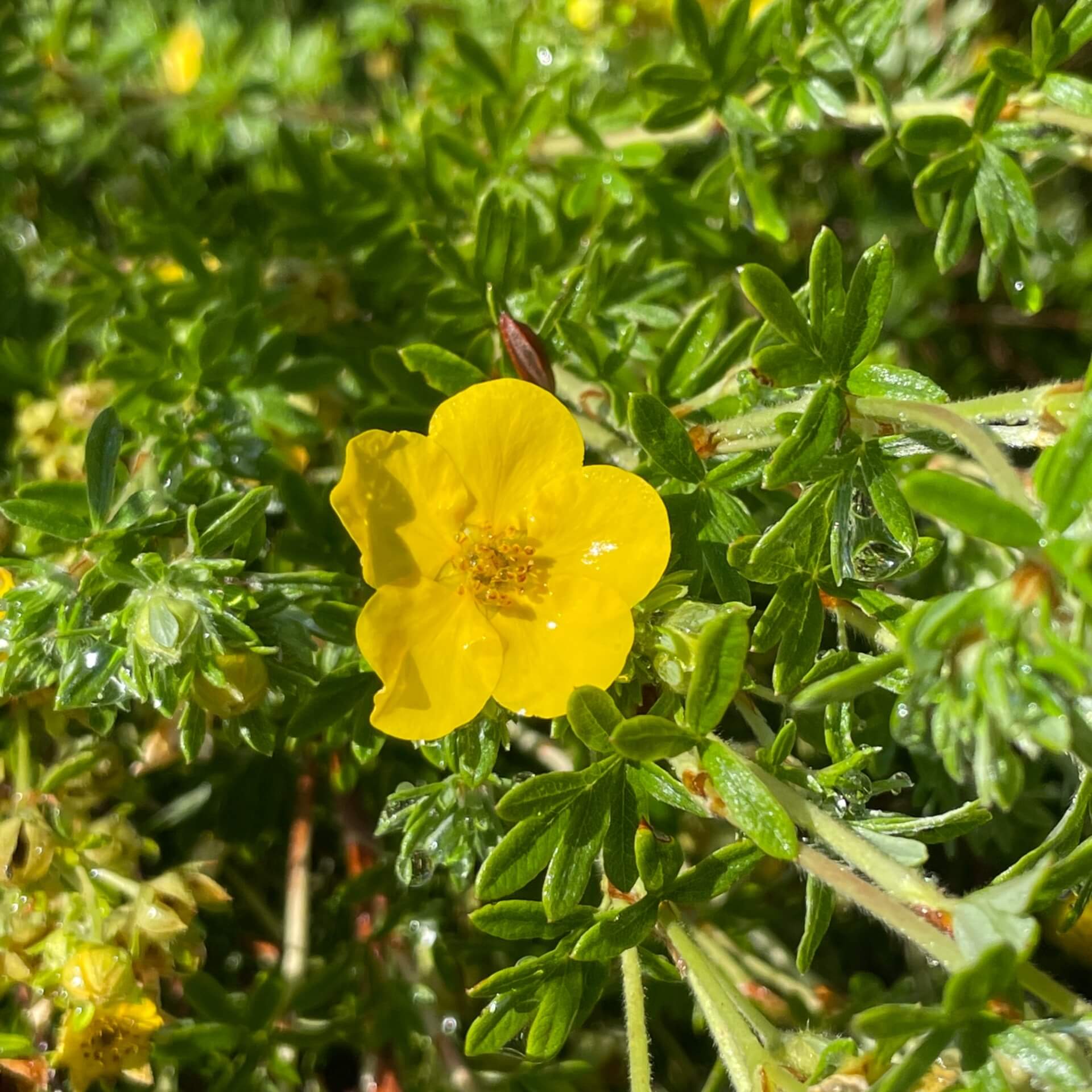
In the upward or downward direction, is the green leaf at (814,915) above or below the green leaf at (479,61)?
below

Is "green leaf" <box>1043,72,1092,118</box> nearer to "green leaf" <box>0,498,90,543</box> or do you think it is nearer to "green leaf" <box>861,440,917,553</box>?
"green leaf" <box>861,440,917,553</box>

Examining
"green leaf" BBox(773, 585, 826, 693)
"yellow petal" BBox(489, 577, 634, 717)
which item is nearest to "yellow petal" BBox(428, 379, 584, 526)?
"yellow petal" BBox(489, 577, 634, 717)

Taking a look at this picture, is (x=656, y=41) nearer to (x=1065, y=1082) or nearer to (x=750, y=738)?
(x=750, y=738)

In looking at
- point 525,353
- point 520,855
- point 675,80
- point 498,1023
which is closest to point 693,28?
point 675,80

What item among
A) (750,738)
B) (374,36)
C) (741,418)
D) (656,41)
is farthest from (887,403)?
(374,36)

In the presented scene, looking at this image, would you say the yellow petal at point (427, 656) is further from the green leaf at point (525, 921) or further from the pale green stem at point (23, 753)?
the pale green stem at point (23, 753)

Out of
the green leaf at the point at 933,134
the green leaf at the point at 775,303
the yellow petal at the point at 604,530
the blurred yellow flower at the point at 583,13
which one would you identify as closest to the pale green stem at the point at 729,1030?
the yellow petal at the point at 604,530
